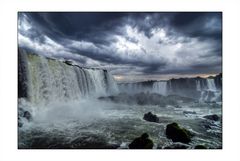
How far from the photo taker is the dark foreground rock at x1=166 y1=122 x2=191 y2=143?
9.98 feet

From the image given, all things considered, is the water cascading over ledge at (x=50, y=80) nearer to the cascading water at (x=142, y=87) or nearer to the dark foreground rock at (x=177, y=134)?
the cascading water at (x=142, y=87)

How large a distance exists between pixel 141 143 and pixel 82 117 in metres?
1.41

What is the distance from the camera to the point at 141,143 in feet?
9.68

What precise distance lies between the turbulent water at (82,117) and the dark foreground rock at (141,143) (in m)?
0.08

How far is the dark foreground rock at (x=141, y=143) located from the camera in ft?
9.55

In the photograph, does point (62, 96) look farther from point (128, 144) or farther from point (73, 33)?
point (128, 144)

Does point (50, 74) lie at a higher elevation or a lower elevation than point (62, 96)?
higher

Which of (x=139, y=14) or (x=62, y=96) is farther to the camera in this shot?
(x=62, y=96)

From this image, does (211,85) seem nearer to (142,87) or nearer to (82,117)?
(142,87)

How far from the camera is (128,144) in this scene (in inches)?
116

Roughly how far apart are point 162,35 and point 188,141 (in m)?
1.98

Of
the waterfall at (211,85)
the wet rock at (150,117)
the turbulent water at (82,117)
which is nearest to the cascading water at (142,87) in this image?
the turbulent water at (82,117)
